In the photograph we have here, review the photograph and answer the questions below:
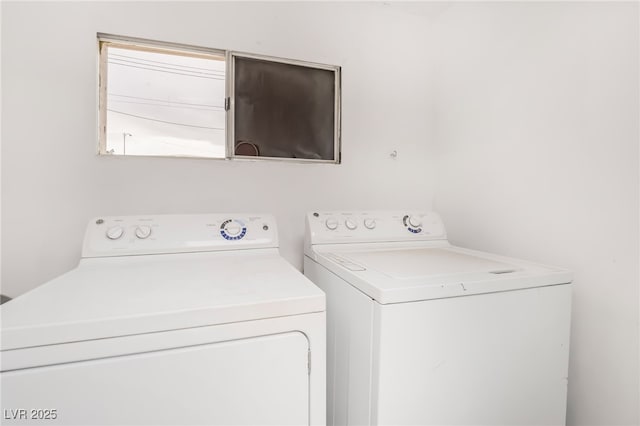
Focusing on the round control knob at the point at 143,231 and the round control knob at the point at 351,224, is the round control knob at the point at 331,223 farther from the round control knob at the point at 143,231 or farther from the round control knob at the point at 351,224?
the round control knob at the point at 143,231

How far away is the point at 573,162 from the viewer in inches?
47.3

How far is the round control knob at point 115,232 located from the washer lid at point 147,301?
0.14 metres

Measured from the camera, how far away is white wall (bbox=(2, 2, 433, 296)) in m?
1.33

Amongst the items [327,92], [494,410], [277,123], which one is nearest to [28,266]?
[277,123]

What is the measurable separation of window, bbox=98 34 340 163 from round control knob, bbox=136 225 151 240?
1.37ft

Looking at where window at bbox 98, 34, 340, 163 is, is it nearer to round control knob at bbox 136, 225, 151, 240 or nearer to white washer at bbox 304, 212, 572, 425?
round control knob at bbox 136, 225, 151, 240

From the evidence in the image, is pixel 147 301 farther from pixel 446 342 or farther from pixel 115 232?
pixel 446 342

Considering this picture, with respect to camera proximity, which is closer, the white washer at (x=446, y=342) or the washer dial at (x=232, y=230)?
the white washer at (x=446, y=342)

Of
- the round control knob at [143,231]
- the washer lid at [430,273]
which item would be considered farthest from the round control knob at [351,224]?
the round control knob at [143,231]

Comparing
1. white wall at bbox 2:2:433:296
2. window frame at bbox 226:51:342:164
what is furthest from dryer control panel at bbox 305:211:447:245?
window frame at bbox 226:51:342:164

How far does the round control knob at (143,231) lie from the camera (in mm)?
1248

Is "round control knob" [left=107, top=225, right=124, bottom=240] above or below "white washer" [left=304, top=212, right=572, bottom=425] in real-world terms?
above

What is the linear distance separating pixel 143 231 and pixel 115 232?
100 mm

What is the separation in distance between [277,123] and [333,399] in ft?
4.36
